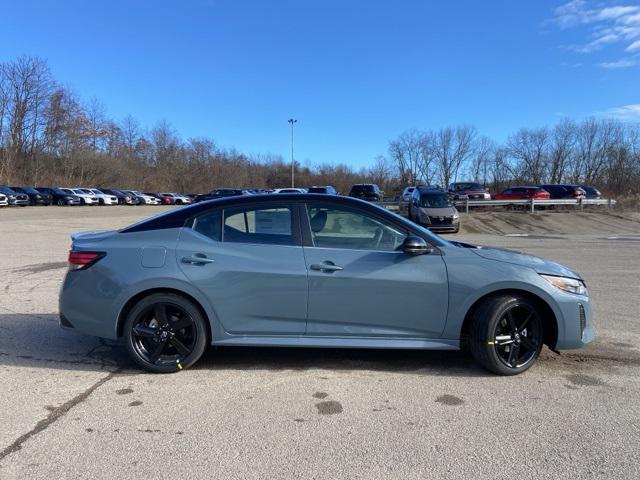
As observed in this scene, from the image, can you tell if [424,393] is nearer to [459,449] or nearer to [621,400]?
[459,449]

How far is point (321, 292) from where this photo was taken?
4.23 m

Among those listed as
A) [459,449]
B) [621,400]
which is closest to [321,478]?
[459,449]

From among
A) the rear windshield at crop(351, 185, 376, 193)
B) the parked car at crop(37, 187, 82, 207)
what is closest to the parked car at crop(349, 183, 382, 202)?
the rear windshield at crop(351, 185, 376, 193)

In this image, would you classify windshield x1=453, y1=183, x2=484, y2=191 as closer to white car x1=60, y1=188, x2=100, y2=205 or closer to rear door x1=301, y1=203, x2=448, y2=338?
rear door x1=301, y1=203, x2=448, y2=338

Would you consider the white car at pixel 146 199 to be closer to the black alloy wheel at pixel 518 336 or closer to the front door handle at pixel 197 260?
the front door handle at pixel 197 260

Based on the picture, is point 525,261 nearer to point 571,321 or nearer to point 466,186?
point 571,321

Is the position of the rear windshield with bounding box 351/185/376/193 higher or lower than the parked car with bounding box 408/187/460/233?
higher

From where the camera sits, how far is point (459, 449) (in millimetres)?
3102

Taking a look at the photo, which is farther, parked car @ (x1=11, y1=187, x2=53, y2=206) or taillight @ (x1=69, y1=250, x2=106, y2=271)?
parked car @ (x1=11, y1=187, x2=53, y2=206)

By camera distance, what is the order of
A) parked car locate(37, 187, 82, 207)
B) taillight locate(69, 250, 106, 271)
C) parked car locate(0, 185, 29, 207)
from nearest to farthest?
taillight locate(69, 250, 106, 271)
parked car locate(0, 185, 29, 207)
parked car locate(37, 187, 82, 207)

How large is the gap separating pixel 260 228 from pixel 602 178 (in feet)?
269

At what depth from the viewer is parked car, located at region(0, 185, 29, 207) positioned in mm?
40344

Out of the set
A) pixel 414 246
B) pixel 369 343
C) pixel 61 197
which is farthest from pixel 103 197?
pixel 414 246

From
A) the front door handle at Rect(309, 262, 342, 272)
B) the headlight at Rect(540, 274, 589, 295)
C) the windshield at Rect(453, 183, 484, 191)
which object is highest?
the windshield at Rect(453, 183, 484, 191)
